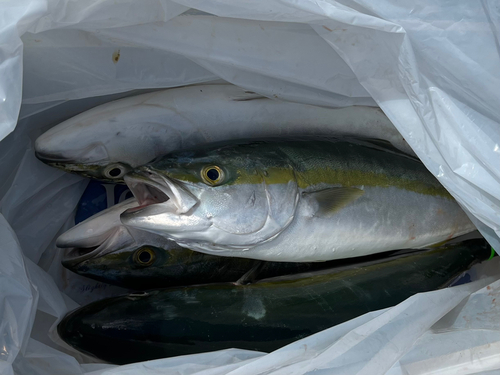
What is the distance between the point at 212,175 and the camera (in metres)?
1.27

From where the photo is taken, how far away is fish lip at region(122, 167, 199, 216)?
1209mm

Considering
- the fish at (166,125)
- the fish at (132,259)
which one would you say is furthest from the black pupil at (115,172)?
the fish at (132,259)

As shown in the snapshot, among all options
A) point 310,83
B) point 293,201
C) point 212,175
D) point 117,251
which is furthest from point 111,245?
point 310,83

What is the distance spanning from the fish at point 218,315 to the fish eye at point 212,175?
384mm

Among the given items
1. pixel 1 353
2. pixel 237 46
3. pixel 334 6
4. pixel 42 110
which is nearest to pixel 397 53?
pixel 334 6

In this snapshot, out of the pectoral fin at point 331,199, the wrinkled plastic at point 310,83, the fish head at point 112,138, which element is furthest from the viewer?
the fish head at point 112,138

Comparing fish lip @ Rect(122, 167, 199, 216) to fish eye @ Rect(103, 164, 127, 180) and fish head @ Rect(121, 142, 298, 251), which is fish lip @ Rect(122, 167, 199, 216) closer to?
fish head @ Rect(121, 142, 298, 251)

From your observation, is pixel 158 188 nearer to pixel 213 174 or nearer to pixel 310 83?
pixel 213 174

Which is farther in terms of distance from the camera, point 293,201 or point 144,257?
point 144,257

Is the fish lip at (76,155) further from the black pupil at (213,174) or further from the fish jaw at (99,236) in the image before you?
the black pupil at (213,174)

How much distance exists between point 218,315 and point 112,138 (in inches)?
26.4

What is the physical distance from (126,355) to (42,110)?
2.73 ft

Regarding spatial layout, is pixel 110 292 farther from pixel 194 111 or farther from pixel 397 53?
pixel 397 53

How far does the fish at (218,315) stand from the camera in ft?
4.49
